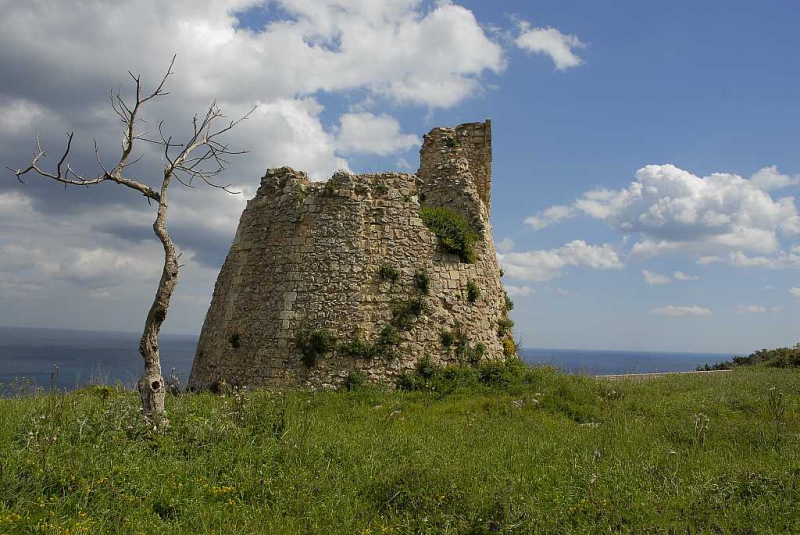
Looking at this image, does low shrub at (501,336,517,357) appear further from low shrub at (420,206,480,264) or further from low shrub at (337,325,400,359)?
low shrub at (337,325,400,359)

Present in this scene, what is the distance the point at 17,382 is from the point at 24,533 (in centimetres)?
676

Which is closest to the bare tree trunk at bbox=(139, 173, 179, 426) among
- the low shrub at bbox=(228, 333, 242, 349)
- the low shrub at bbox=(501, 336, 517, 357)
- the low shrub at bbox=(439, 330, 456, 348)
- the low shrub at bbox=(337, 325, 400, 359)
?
the low shrub at bbox=(337, 325, 400, 359)

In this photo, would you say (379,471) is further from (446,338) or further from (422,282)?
(422,282)

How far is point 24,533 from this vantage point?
16.1 ft

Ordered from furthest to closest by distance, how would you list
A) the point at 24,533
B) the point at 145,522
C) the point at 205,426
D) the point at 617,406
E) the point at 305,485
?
1. the point at 617,406
2. the point at 205,426
3. the point at 305,485
4. the point at 145,522
5. the point at 24,533

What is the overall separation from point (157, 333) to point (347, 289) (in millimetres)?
5776

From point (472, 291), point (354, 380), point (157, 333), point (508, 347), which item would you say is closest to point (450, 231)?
point (472, 291)

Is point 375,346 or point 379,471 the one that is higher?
point 375,346

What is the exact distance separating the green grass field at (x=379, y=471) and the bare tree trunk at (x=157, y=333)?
0.30 m

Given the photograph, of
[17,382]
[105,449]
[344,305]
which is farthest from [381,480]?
[17,382]

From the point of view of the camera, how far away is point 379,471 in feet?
23.4

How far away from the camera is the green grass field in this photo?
18.6ft

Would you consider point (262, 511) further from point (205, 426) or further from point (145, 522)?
point (205, 426)

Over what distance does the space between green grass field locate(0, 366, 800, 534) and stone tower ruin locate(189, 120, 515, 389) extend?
272cm
